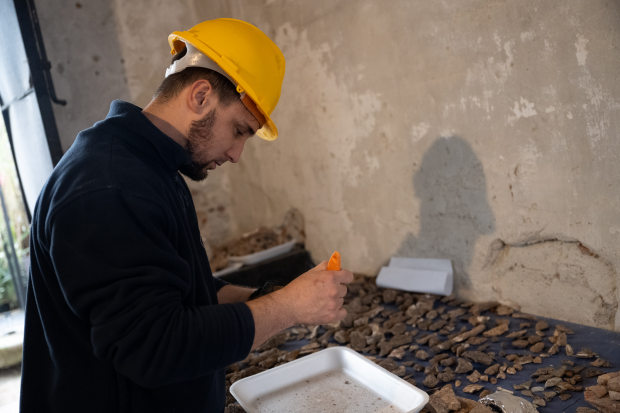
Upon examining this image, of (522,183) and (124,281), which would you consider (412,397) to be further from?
(522,183)

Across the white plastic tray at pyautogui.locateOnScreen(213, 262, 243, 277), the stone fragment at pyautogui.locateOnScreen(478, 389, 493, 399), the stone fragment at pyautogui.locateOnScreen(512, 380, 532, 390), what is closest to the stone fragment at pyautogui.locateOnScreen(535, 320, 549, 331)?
the stone fragment at pyautogui.locateOnScreen(512, 380, 532, 390)

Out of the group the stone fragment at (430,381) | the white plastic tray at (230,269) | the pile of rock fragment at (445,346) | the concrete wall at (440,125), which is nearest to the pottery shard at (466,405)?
the pile of rock fragment at (445,346)

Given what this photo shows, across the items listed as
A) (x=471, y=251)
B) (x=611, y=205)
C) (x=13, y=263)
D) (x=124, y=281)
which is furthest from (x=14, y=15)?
(x=611, y=205)

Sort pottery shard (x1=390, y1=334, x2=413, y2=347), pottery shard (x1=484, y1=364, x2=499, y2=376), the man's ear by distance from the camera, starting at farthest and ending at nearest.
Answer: pottery shard (x1=390, y1=334, x2=413, y2=347) < pottery shard (x1=484, y1=364, x2=499, y2=376) < the man's ear

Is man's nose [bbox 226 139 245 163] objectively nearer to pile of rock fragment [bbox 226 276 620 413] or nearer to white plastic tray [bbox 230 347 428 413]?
white plastic tray [bbox 230 347 428 413]

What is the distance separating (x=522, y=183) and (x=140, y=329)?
5.94 ft

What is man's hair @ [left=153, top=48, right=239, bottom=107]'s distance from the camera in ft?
4.42

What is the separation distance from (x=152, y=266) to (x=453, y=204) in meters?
1.82

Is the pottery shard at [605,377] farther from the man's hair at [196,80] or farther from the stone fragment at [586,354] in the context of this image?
the man's hair at [196,80]

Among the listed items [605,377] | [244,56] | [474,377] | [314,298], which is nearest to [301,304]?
[314,298]

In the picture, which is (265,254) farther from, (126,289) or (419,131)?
(126,289)

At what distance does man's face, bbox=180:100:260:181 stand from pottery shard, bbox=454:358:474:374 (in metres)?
1.20

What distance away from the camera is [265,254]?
3316 millimetres

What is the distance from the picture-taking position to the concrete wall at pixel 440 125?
74.3 inches
